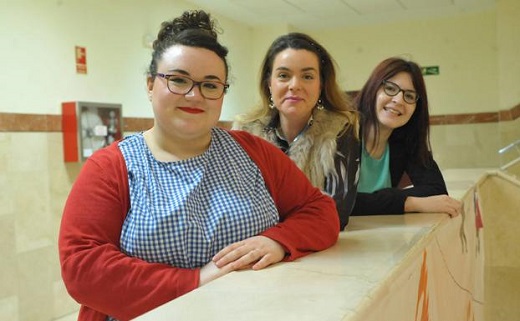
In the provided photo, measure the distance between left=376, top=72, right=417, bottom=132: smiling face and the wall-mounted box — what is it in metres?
2.92

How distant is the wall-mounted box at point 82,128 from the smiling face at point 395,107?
2.92 m

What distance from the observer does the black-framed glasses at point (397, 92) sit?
2.46 m

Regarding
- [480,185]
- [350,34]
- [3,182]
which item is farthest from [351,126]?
[350,34]

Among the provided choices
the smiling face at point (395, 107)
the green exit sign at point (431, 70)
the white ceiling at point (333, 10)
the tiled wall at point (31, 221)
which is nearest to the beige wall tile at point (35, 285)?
the tiled wall at point (31, 221)

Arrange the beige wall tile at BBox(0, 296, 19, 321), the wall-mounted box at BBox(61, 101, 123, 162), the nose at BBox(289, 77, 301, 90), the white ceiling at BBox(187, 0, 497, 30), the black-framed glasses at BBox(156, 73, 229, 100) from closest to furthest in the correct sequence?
the black-framed glasses at BBox(156, 73, 229, 100), the nose at BBox(289, 77, 301, 90), the beige wall tile at BBox(0, 296, 19, 321), the wall-mounted box at BBox(61, 101, 123, 162), the white ceiling at BBox(187, 0, 497, 30)

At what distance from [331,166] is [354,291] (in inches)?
37.1

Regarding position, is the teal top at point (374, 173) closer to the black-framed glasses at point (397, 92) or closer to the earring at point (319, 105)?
the black-framed glasses at point (397, 92)

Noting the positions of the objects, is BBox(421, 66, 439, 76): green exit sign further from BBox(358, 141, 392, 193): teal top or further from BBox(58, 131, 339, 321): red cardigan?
BBox(58, 131, 339, 321): red cardigan

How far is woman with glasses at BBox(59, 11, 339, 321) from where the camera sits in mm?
1241

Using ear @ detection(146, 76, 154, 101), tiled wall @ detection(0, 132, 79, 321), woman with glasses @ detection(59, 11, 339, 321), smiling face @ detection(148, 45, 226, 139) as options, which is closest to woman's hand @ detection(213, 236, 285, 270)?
woman with glasses @ detection(59, 11, 339, 321)

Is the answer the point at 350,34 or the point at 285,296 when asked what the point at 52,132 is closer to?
the point at 285,296

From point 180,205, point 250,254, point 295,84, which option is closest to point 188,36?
point 180,205

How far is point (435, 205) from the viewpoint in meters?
2.17

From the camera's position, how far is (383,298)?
111cm
